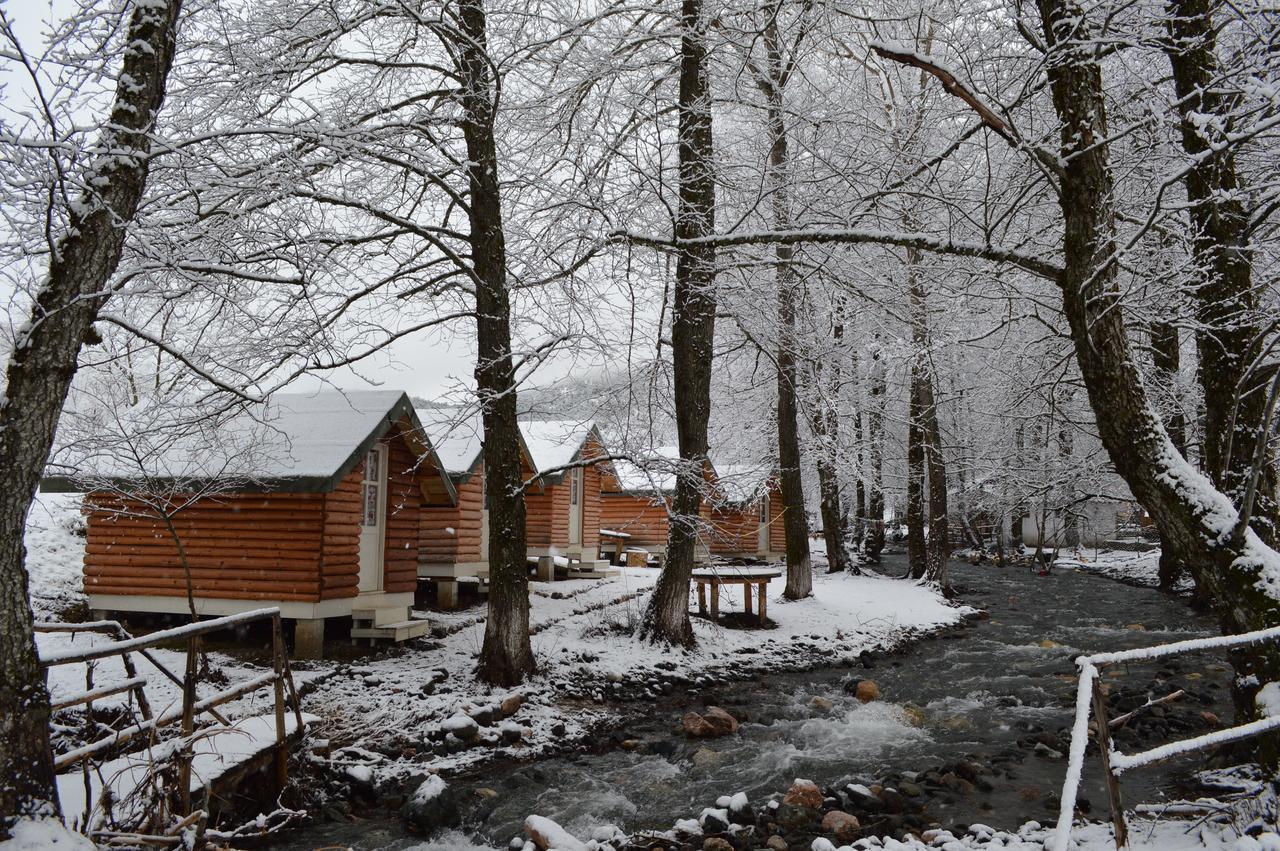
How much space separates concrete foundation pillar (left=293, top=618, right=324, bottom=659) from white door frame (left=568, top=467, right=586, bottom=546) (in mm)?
11687

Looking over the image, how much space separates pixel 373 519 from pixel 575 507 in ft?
34.4

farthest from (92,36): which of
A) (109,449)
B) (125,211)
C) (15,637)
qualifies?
(109,449)

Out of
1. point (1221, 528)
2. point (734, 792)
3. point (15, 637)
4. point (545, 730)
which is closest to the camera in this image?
point (15, 637)

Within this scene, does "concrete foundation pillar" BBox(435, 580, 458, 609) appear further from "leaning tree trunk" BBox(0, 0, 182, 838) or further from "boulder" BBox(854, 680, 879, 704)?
"leaning tree trunk" BBox(0, 0, 182, 838)

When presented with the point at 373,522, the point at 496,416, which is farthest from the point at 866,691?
the point at 373,522

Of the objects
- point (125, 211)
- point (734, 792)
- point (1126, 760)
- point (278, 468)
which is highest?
point (125, 211)

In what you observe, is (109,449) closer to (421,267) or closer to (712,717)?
(421,267)

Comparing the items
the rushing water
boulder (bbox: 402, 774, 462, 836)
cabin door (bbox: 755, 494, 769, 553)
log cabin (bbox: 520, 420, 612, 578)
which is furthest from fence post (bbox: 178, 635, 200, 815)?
cabin door (bbox: 755, 494, 769, 553)

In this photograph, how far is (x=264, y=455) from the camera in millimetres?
10289

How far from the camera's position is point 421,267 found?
30.5ft

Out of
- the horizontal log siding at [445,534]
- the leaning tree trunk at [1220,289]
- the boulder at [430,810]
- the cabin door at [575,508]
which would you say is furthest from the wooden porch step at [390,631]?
the cabin door at [575,508]

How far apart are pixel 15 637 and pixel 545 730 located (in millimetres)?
5153

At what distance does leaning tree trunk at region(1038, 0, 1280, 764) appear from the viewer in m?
5.19

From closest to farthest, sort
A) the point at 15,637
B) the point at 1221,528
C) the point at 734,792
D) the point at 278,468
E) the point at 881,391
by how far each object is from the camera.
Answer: the point at 15,637 < the point at 1221,528 < the point at 734,792 < the point at 278,468 < the point at 881,391
